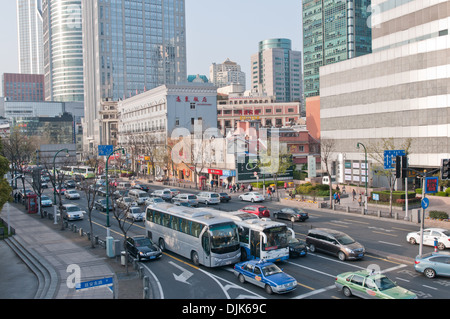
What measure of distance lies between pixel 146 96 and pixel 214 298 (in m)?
86.3

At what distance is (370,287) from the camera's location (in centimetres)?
1742

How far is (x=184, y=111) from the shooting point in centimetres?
9081

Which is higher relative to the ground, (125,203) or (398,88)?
(398,88)

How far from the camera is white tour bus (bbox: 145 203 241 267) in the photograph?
23094 mm

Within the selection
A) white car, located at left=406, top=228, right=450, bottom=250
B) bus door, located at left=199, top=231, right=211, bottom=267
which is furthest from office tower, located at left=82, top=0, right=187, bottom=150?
white car, located at left=406, top=228, right=450, bottom=250

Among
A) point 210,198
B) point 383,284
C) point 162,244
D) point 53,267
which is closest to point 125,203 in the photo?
point 210,198

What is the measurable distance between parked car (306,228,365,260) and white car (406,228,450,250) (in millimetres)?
5706

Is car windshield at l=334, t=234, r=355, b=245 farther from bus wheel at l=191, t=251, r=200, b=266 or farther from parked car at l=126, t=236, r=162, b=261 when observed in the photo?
parked car at l=126, t=236, r=162, b=261

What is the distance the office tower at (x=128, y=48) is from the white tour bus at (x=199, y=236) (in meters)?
127

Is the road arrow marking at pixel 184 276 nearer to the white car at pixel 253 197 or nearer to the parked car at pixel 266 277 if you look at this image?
the parked car at pixel 266 277

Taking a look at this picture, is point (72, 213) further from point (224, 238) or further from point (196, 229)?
point (224, 238)

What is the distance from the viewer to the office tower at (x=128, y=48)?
156375 millimetres

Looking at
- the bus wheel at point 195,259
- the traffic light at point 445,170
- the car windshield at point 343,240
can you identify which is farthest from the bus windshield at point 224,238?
the traffic light at point 445,170

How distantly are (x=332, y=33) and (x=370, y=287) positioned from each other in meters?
150
